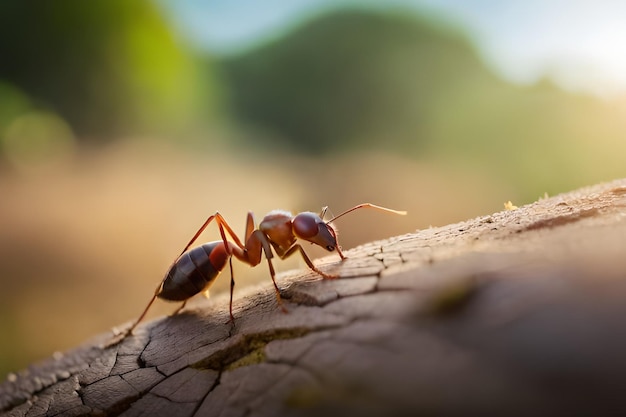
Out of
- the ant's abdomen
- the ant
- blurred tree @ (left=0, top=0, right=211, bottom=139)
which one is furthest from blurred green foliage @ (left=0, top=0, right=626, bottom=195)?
the ant's abdomen

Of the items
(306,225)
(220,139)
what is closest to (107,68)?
(220,139)

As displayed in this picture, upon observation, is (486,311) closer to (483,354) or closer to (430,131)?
(483,354)

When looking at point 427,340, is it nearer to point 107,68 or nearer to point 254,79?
point 254,79

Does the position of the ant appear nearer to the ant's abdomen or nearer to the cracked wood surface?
the ant's abdomen

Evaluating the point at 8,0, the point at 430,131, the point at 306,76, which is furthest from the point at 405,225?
the point at 8,0

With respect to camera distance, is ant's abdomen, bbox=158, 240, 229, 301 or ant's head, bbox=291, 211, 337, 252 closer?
ant's head, bbox=291, 211, 337, 252
